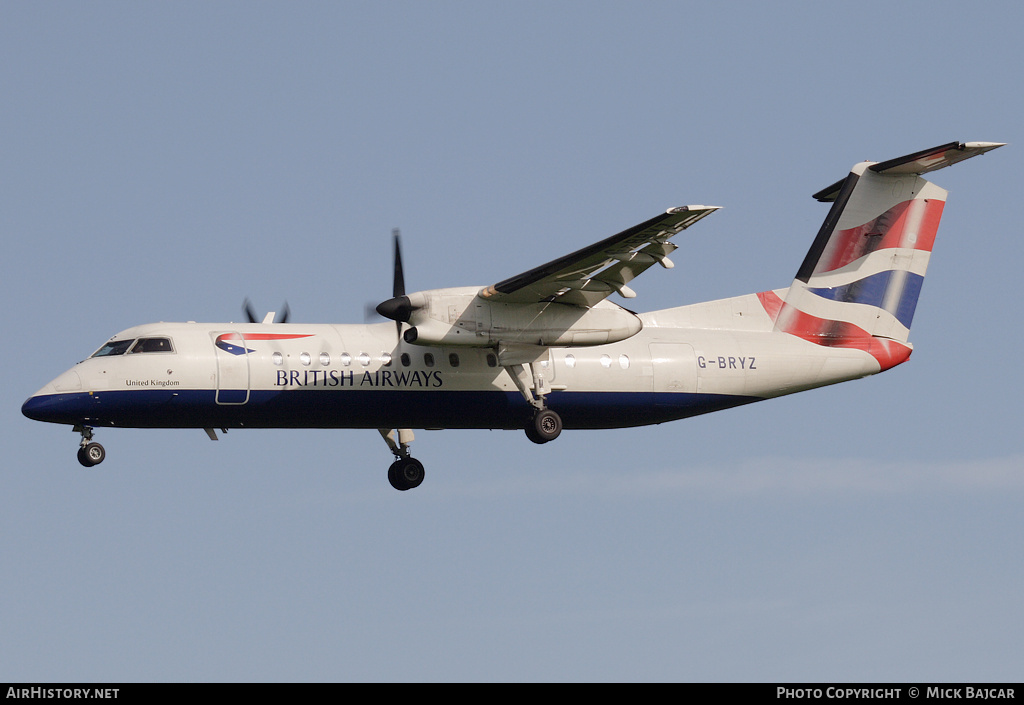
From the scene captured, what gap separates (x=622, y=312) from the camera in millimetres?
19766

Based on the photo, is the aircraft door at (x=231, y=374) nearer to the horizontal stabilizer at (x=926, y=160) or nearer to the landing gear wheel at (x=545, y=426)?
the landing gear wheel at (x=545, y=426)

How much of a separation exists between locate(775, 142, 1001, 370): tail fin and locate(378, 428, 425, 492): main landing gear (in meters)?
6.43

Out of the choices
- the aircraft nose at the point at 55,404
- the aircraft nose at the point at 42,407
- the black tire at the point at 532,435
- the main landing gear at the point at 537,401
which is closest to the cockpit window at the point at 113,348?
the aircraft nose at the point at 55,404

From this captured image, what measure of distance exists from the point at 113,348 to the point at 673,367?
28.0 feet

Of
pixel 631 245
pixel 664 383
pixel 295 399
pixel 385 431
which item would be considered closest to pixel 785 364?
pixel 664 383

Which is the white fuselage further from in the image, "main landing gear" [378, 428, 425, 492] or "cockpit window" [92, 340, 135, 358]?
"main landing gear" [378, 428, 425, 492]

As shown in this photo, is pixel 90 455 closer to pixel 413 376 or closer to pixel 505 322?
pixel 413 376

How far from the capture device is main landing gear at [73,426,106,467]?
18672 mm

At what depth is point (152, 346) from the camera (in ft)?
62.1

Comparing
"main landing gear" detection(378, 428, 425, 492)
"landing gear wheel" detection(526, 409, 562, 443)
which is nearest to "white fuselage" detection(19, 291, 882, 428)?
"landing gear wheel" detection(526, 409, 562, 443)

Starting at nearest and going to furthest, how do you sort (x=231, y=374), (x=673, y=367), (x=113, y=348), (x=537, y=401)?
(x=231, y=374), (x=113, y=348), (x=537, y=401), (x=673, y=367)

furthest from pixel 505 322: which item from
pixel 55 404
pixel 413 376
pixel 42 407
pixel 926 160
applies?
pixel 926 160

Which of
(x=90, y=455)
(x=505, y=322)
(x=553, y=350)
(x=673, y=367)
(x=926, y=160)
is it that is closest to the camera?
(x=90, y=455)
